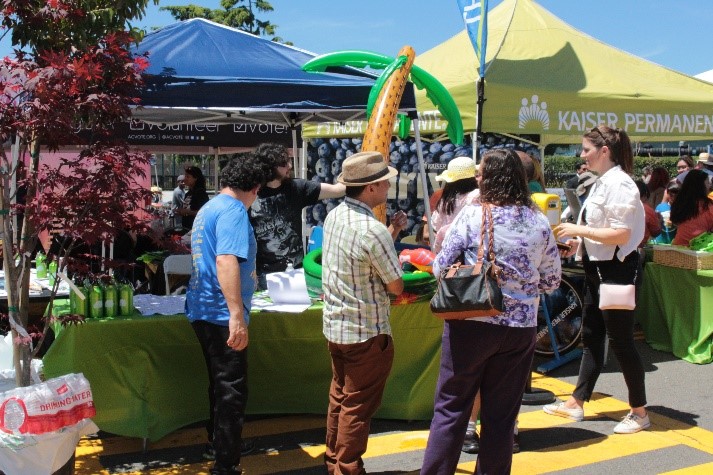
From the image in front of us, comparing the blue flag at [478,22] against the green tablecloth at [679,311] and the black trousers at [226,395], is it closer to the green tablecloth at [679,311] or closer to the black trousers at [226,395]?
the green tablecloth at [679,311]

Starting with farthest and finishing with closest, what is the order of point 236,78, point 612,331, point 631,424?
point 236,78 → point 631,424 → point 612,331

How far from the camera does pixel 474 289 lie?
334 cm

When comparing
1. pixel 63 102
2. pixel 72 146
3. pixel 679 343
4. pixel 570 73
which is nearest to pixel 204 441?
pixel 72 146

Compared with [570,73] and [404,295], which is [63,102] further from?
[570,73]

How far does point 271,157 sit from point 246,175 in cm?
35

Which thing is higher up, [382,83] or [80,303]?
[382,83]

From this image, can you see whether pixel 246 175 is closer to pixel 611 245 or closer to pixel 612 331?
pixel 611 245

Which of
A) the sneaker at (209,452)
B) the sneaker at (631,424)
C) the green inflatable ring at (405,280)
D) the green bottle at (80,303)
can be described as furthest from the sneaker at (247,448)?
the sneaker at (631,424)

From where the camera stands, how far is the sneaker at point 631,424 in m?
5.02

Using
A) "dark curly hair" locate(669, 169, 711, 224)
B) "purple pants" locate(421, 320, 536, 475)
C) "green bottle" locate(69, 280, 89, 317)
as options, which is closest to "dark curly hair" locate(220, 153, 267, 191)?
"green bottle" locate(69, 280, 89, 317)

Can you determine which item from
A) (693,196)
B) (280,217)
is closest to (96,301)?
(280,217)

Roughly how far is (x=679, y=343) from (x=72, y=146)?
18.2 feet

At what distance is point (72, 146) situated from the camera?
3994 millimetres

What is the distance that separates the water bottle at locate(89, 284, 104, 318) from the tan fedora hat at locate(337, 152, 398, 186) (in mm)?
1661
